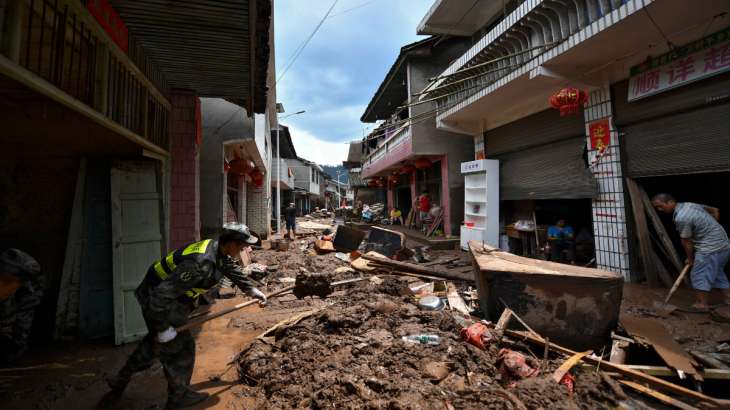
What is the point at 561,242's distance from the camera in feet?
24.2

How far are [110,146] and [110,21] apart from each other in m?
1.45

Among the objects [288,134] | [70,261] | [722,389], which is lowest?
[722,389]

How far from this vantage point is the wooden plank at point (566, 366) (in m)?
2.69

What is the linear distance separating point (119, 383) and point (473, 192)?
939 centimetres

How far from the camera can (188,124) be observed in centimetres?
551

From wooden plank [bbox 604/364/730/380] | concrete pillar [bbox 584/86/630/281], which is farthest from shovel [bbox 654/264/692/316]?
wooden plank [bbox 604/364/730/380]

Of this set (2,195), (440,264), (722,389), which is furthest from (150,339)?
(440,264)

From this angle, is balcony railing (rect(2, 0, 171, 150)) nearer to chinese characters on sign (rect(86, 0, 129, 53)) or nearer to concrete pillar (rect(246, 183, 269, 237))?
chinese characters on sign (rect(86, 0, 129, 53))

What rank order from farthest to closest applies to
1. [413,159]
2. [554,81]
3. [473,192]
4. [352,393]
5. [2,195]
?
1. [413,159]
2. [473,192]
3. [554,81]
4. [2,195]
5. [352,393]

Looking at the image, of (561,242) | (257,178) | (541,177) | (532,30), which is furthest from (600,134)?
(257,178)

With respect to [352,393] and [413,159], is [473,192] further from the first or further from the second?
[352,393]

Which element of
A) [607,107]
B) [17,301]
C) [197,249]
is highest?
[607,107]

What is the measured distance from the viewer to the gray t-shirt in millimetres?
4293

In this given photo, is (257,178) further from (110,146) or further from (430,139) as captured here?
(110,146)
